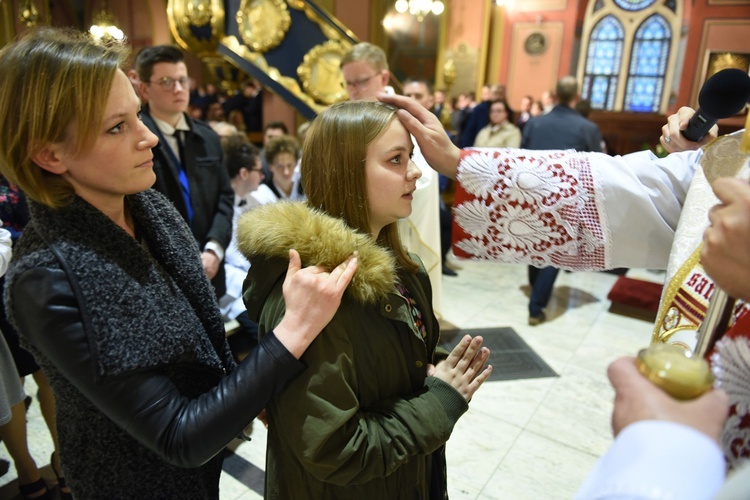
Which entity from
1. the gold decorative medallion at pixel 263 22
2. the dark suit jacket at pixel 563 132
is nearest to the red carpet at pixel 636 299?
the dark suit jacket at pixel 563 132

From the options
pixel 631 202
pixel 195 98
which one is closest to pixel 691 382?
pixel 631 202

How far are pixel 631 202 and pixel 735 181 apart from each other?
0.57 m

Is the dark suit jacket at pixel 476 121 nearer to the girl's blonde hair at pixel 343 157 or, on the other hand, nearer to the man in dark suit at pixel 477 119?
the man in dark suit at pixel 477 119

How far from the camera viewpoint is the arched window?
41.2 ft

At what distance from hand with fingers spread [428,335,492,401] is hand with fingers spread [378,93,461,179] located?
1.65ft

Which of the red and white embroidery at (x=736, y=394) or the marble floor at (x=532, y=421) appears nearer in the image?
the red and white embroidery at (x=736, y=394)

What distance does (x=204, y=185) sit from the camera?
2711 millimetres

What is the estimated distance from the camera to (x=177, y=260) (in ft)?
3.94

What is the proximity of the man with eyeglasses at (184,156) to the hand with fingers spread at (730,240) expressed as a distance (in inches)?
86.6

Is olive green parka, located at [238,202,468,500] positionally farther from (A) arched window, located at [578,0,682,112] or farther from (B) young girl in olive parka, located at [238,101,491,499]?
(A) arched window, located at [578,0,682,112]

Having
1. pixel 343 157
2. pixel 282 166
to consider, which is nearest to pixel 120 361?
pixel 343 157

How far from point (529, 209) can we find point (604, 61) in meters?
14.0

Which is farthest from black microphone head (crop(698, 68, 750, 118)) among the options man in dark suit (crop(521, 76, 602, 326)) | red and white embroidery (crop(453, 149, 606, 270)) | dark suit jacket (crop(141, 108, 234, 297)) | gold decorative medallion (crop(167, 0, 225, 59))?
gold decorative medallion (crop(167, 0, 225, 59))

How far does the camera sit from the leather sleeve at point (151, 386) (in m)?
0.91
